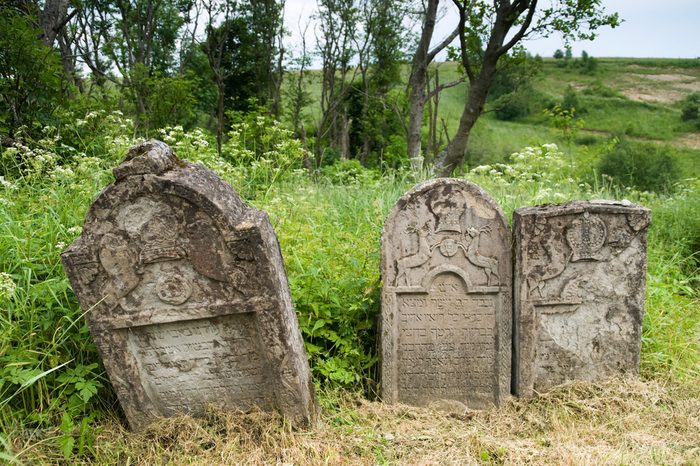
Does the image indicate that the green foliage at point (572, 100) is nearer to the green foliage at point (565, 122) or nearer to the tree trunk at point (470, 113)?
the green foliage at point (565, 122)

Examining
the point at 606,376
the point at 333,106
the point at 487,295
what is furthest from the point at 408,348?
the point at 333,106

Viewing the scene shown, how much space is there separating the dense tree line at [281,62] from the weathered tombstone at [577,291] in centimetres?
350

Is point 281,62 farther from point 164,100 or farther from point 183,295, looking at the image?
point 183,295

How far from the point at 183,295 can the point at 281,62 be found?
39.2ft

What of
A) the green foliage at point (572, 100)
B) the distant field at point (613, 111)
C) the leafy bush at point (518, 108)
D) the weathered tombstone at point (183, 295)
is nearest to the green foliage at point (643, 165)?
the distant field at point (613, 111)

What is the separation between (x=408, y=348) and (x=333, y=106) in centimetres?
1112

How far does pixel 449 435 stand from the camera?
9.98ft

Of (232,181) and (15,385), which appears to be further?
(232,181)

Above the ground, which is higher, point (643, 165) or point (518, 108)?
point (518, 108)

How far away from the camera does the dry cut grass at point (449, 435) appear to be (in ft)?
9.01

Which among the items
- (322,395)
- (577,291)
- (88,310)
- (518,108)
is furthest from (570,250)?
(518,108)

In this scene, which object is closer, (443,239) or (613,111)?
(443,239)

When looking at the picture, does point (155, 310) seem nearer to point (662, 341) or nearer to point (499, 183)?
point (662, 341)

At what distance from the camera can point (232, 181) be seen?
16.8ft
